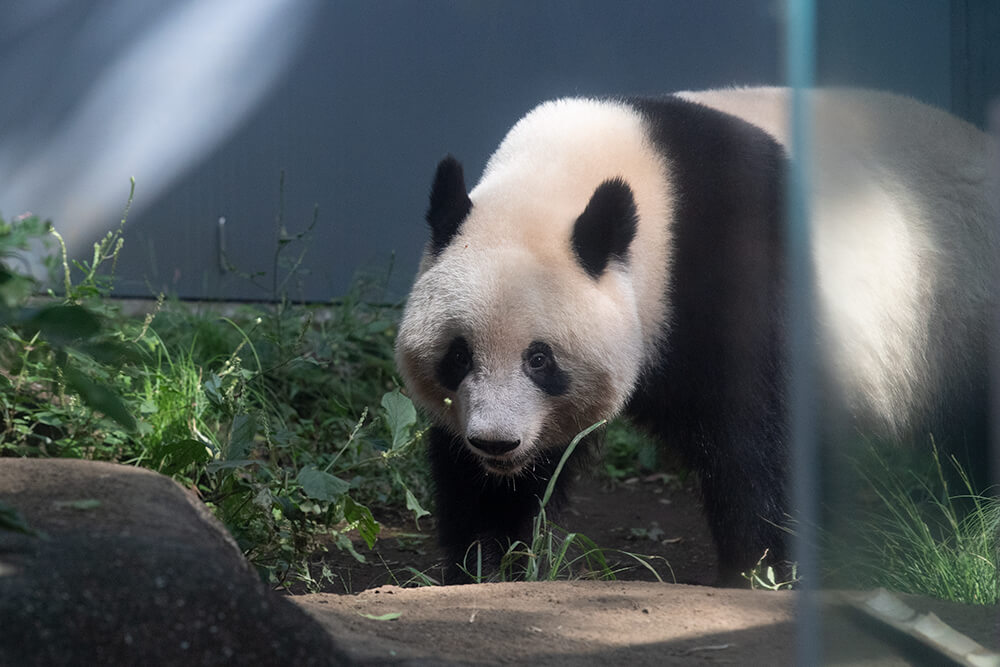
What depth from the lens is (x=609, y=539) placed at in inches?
175

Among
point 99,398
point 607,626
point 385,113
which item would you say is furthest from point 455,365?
point 385,113

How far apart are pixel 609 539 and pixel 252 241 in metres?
2.73

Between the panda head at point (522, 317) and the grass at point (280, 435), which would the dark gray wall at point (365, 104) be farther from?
the panda head at point (522, 317)

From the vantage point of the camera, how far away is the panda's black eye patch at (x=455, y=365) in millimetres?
3027

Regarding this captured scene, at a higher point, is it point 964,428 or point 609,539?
point 964,428

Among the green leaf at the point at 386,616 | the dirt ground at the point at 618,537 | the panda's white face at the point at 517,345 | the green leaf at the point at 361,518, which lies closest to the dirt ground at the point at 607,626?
the green leaf at the point at 386,616

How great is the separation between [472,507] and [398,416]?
529mm

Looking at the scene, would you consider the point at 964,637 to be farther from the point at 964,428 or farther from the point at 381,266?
the point at 381,266

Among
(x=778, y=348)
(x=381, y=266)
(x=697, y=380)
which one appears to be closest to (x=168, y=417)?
(x=697, y=380)

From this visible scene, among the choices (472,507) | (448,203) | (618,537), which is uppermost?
(448,203)

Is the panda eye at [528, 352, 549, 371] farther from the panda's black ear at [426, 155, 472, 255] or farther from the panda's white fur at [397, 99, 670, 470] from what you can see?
the panda's black ear at [426, 155, 472, 255]

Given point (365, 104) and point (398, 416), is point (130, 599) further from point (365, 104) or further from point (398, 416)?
point (365, 104)

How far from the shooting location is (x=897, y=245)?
2574 millimetres

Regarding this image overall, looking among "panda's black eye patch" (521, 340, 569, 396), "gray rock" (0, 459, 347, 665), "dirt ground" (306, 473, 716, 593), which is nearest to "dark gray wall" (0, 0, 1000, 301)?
"dirt ground" (306, 473, 716, 593)
